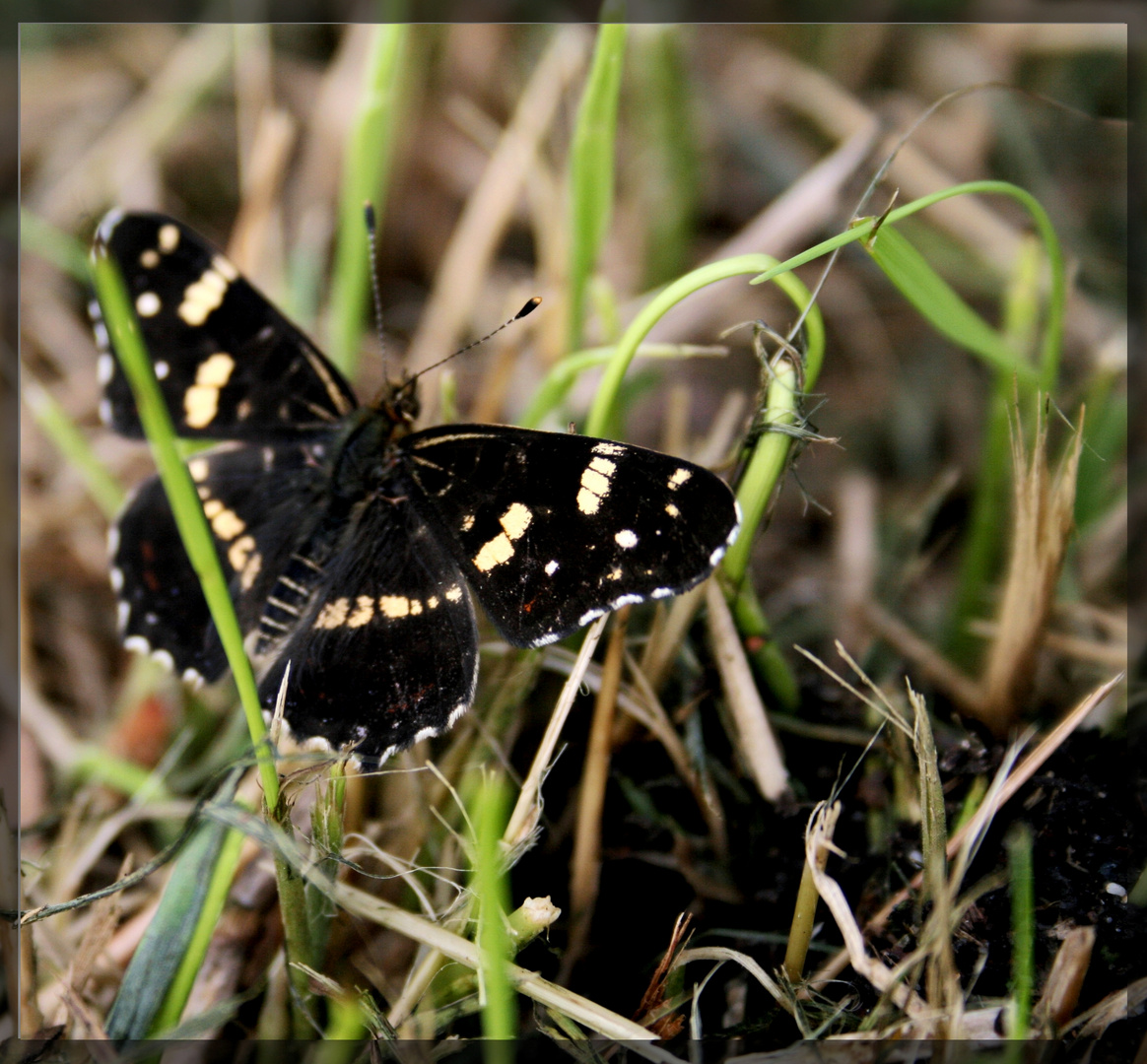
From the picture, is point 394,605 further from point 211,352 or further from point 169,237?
point 169,237

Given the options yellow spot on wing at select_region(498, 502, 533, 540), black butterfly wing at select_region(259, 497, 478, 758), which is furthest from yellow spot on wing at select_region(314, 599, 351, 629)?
yellow spot on wing at select_region(498, 502, 533, 540)

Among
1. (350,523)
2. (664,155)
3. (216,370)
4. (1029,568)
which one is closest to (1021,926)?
(1029,568)

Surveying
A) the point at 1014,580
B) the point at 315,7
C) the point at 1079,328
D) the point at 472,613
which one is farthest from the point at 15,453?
the point at 1079,328

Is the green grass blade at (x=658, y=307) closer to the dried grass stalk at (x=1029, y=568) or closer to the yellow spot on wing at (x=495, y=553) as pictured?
the yellow spot on wing at (x=495, y=553)

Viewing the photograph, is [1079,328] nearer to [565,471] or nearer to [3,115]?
[565,471]

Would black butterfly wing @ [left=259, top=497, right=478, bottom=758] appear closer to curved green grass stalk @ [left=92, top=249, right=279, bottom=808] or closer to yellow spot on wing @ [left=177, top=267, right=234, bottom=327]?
curved green grass stalk @ [left=92, top=249, right=279, bottom=808]

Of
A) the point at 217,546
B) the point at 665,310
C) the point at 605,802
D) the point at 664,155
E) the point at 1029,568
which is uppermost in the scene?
the point at 664,155

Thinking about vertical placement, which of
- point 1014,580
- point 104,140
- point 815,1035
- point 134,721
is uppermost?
point 104,140

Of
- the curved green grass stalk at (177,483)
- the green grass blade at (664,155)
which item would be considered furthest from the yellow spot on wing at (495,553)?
the green grass blade at (664,155)
